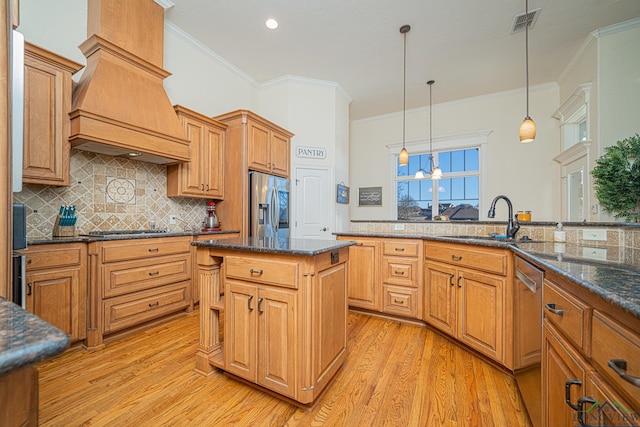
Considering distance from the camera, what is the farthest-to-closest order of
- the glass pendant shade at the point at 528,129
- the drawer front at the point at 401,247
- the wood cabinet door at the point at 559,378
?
1. the drawer front at the point at 401,247
2. the glass pendant shade at the point at 528,129
3. the wood cabinet door at the point at 559,378

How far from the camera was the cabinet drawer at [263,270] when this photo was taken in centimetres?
151

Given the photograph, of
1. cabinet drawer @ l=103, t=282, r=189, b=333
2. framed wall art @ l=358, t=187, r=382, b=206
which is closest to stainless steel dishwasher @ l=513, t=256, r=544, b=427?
cabinet drawer @ l=103, t=282, r=189, b=333

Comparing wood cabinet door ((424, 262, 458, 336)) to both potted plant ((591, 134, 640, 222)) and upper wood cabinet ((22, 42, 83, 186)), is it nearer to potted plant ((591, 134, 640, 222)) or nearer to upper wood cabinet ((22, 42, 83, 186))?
potted plant ((591, 134, 640, 222))

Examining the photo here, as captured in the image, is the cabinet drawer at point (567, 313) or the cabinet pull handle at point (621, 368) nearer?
the cabinet pull handle at point (621, 368)

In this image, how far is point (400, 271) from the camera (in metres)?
2.76

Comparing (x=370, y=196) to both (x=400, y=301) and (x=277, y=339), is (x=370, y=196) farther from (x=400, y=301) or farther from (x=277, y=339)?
(x=277, y=339)

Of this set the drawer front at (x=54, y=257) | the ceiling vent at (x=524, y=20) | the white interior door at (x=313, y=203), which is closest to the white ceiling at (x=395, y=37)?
the ceiling vent at (x=524, y=20)

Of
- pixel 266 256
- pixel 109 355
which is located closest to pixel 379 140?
pixel 266 256

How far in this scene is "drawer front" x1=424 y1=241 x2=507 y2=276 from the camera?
187 centimetres

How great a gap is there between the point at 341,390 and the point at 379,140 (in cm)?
546

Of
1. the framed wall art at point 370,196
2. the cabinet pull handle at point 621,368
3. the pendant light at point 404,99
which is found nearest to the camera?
the cabinet pull handle at point 621,368

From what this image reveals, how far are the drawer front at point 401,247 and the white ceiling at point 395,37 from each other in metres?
2.62

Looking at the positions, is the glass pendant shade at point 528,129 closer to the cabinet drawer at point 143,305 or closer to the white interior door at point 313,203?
the white interior door at point 313,203

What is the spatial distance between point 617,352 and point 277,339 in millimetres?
1391
